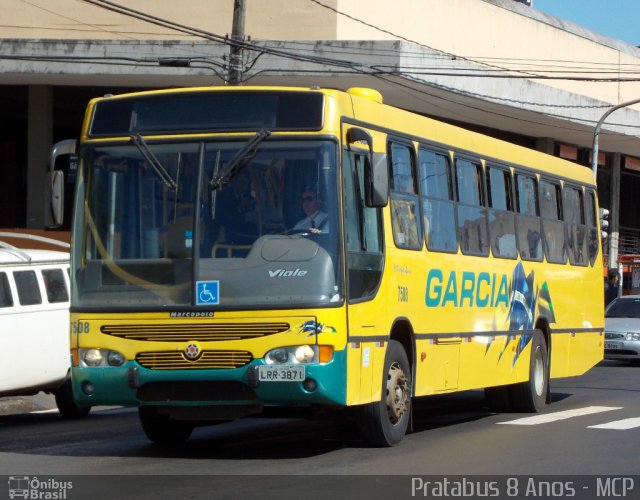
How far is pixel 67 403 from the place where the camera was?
52.7 ft

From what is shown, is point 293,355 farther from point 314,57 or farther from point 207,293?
point 314,57

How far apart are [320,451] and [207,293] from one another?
201 centimetres

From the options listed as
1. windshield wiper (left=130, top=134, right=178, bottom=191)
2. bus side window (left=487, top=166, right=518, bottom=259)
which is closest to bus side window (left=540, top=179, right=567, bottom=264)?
bus side window (left=487, top=166, right=518, bottom=259)

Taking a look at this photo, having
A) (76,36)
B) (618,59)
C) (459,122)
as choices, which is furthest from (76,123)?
(618,59)

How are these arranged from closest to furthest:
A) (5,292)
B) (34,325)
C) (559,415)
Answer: (5,292), (34,325), (559,415)

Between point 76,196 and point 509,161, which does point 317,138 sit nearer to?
point 76,196

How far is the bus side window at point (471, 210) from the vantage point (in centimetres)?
1402

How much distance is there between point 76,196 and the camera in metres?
11.4

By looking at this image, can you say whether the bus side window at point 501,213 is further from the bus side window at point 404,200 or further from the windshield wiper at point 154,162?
the windshield wiper at point 154,162

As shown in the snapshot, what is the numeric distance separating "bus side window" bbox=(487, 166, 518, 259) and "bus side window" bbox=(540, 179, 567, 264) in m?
1.26

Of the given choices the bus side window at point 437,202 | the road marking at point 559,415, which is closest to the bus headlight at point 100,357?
the bus side window at point 437,202

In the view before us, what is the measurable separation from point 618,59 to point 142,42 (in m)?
22.0

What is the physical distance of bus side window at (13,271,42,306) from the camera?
50.1 feet

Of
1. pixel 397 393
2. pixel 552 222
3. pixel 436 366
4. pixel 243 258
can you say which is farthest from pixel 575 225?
pixel 243 258
